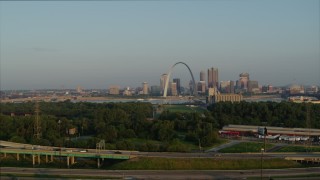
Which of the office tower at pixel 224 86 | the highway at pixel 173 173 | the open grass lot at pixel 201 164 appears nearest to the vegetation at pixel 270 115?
the open grass lot at pixel 201 164

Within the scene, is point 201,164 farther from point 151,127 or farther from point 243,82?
point 243,82

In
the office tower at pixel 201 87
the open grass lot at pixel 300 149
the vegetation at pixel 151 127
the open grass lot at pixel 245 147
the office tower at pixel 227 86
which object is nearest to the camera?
the open grass lot at pixel 300 149

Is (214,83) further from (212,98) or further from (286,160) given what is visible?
(286,160)

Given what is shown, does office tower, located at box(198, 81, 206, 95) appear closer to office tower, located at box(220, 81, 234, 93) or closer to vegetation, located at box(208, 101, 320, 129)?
office tower, located at box(220, 81, 234, 93)

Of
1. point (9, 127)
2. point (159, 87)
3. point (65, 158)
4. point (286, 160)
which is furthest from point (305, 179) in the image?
point (159, 87)

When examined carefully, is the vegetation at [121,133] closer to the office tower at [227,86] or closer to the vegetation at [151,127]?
the vegetation at [151,127]

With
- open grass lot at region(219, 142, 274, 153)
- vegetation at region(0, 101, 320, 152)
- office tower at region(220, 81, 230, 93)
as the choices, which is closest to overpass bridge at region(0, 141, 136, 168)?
vegetation at region(0, 101, 320, 152)
